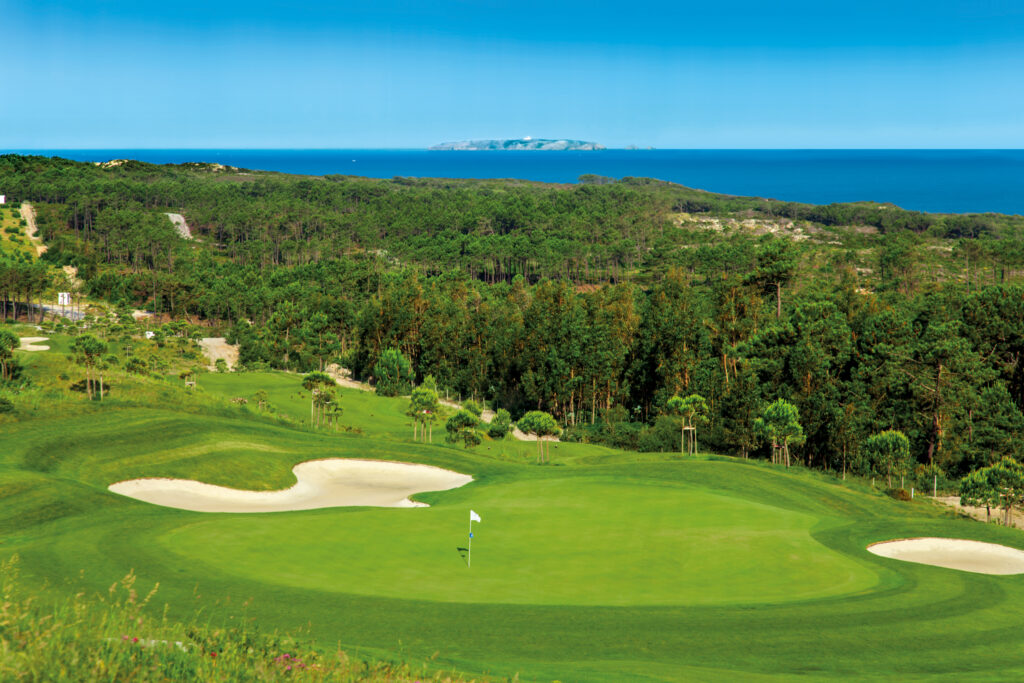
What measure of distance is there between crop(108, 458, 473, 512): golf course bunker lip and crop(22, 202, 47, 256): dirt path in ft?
452

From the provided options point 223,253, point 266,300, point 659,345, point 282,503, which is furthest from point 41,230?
point 282,503

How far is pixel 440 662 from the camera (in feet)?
51.6

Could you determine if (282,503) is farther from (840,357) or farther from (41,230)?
(41,230)

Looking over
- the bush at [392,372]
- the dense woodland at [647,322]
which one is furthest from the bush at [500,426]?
the bush at [392,372]

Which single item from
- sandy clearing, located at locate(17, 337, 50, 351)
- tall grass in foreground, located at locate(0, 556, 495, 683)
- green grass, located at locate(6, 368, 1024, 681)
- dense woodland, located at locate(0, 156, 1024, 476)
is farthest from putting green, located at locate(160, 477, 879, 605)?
sandy clearing, located at locate(17, 337, 50, 351)

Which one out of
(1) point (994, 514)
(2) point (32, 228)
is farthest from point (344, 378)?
(2) point (32, 228)

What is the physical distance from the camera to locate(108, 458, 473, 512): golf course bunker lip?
103 ft

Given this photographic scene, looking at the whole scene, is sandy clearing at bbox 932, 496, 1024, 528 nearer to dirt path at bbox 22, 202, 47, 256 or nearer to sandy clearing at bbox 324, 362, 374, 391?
sandy clearing at bbox 324, 362, 374, 391

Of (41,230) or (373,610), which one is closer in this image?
(373,610)

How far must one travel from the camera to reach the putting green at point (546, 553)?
68.8ft

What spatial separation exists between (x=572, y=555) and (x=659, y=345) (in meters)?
51.1

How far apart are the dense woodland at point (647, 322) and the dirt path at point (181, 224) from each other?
1227cm

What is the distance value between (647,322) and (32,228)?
145 metres

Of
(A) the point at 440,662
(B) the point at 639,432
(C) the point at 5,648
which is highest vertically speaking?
(C) the point at 5,648
